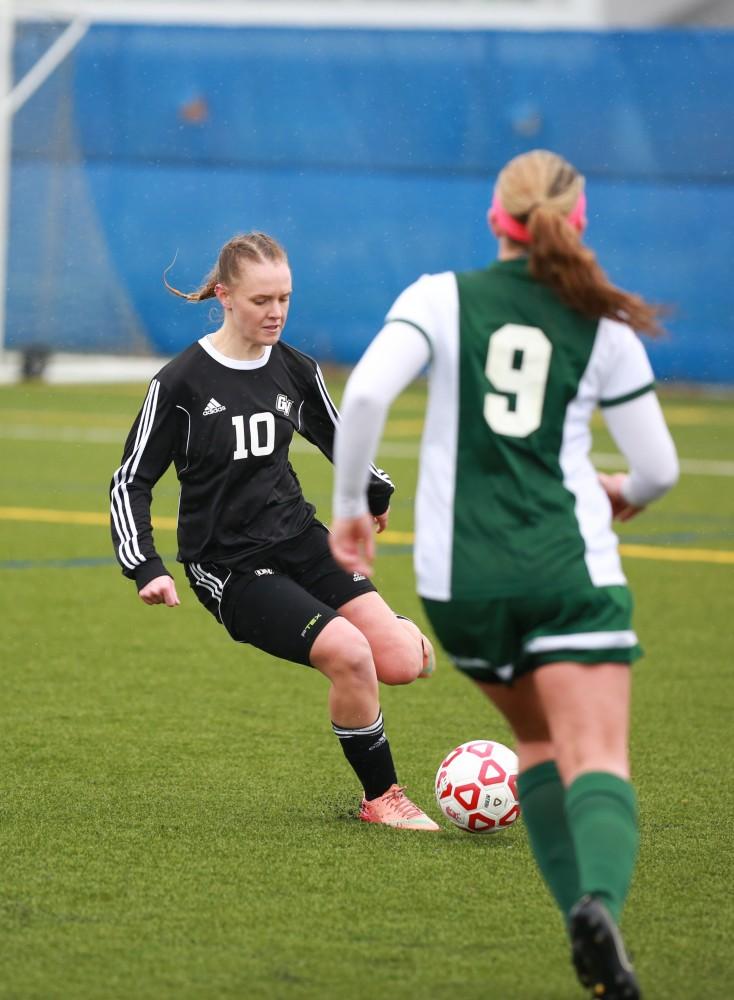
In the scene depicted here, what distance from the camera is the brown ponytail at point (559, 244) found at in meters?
3.13

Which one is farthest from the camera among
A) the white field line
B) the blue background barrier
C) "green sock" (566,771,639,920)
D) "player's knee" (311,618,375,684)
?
the blue background barrier

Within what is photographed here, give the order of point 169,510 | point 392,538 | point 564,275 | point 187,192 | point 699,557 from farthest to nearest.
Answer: point 187,192 → point 169,510 → point 392,538 → point 699,557 → point 564,275

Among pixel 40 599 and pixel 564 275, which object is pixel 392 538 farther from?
pixel 564 275

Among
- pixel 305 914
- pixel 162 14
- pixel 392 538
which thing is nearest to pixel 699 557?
pixel 392 538

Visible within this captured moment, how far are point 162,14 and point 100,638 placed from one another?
2479 centimetres

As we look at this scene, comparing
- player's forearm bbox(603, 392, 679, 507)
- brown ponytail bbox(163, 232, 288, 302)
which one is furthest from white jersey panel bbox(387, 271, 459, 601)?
brown ponytail bbox(163, 232, 288, 302)

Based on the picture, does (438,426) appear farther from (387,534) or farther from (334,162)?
(334,162)

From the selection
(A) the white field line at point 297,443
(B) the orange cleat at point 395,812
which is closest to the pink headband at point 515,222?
(B) the orange cleat at point 395,812

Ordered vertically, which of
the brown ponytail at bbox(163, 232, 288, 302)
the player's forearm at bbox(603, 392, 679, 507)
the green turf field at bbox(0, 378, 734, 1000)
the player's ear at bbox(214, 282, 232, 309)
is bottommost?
the green turf field at bbox(0, 378, 734, 1000)

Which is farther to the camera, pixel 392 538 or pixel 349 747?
pixel 392 538

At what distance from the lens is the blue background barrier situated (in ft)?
63.4

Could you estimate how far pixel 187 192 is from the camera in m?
20.4

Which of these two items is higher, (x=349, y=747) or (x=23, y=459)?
(x=349, y=747)

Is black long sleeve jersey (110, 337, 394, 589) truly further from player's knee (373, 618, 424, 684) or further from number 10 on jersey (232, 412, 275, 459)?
player's knee (373, 618, 424, 684)
